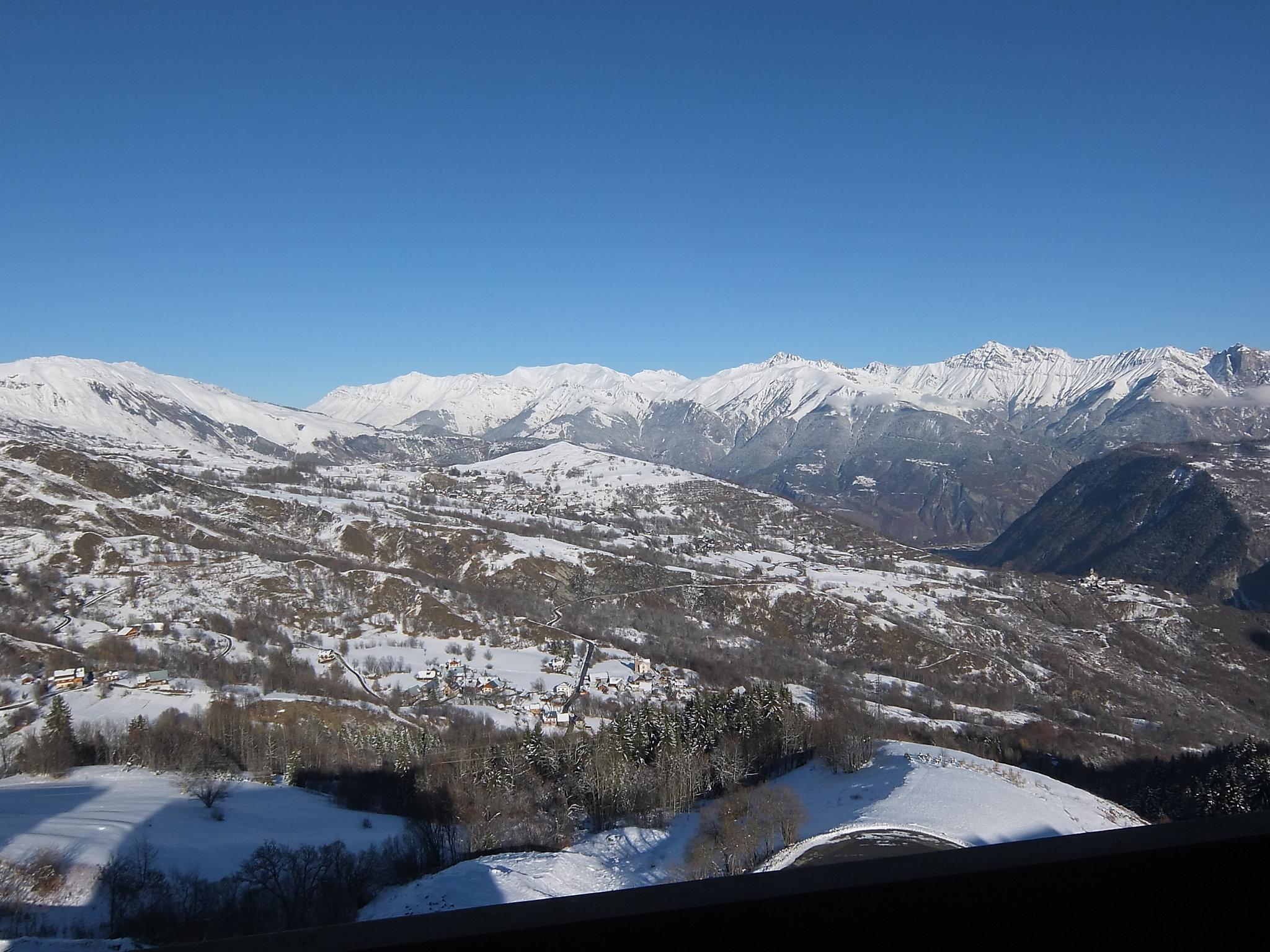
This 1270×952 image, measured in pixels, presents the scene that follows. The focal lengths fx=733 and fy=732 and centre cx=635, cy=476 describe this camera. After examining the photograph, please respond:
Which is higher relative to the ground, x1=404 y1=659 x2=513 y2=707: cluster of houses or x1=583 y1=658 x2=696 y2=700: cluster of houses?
x1=404 y1=659 x2=513 y2=707: cluster of houses

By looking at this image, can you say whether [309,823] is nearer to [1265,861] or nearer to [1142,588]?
[1265,861]

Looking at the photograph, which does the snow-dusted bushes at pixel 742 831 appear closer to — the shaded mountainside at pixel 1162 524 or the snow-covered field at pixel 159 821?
the snow-covered field at pixel 159 821

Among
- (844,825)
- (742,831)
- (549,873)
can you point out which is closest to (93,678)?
(549,873)

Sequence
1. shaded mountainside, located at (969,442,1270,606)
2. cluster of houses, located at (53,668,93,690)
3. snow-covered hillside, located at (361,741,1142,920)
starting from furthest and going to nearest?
shaded mountainside, located at (969,442,1270,606), cluster of houses, located at (53,668,93,690), snow-covered hillside, located at (361,741,1142,920)

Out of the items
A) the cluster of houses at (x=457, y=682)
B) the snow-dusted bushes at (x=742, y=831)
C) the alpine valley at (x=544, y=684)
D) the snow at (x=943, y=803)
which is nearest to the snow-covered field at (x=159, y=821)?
the alpine valley at (x=544, y=684)

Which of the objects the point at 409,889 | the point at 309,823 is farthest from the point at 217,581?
the point at 409,889

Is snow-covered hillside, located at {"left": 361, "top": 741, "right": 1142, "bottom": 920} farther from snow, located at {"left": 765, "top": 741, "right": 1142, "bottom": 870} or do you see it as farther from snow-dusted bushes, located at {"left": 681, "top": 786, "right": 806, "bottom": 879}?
snow-dusted bushes, located at {"left": 681, "top": 786, "right": 806, "bottom": 879}

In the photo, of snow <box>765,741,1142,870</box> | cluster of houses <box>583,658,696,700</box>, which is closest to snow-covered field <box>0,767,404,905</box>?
snow <box>765,741,1142,870</box>
